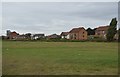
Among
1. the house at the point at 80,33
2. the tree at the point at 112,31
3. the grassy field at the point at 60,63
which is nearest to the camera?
the grassy field at the point at 60,63

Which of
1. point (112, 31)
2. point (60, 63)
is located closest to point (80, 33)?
point (112, 31)

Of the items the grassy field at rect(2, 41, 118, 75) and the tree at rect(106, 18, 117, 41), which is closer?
the grassy field at rect(2, 41, 118, 75)

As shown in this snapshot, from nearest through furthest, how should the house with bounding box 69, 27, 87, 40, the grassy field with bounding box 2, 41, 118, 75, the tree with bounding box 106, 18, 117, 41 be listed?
the grassy field with bounding box 2, 41, 118, 75
the tree with bounding box 106, 18, 117, 41
the house with bounding box 69, 27, 87, 40

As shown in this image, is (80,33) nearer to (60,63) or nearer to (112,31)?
(112,31)

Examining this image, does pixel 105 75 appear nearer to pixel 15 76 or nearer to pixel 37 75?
pixel 37 75

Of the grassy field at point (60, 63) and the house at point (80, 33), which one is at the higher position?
the house at point (80, 33)

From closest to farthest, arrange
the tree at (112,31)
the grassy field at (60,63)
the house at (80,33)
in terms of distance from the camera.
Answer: the grassy field at (60,63) < the tree at (112,31) < the house at (80,33)

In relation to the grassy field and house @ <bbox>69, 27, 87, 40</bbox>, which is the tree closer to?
house @ <bbox>69, 27, 87, 40</bbox>

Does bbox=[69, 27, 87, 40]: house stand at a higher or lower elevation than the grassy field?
higher

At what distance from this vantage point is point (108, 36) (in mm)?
83625

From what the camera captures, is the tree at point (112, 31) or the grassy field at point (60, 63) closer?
the grassy field at point (60, 63)

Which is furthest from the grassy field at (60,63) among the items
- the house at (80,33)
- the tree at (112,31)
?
the house at (80,33)

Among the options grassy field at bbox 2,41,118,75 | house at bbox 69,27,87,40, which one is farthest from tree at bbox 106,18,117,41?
grassy field at bbox 2,41,118,75

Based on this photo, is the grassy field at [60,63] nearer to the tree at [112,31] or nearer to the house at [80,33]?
the tree at [112,31]
